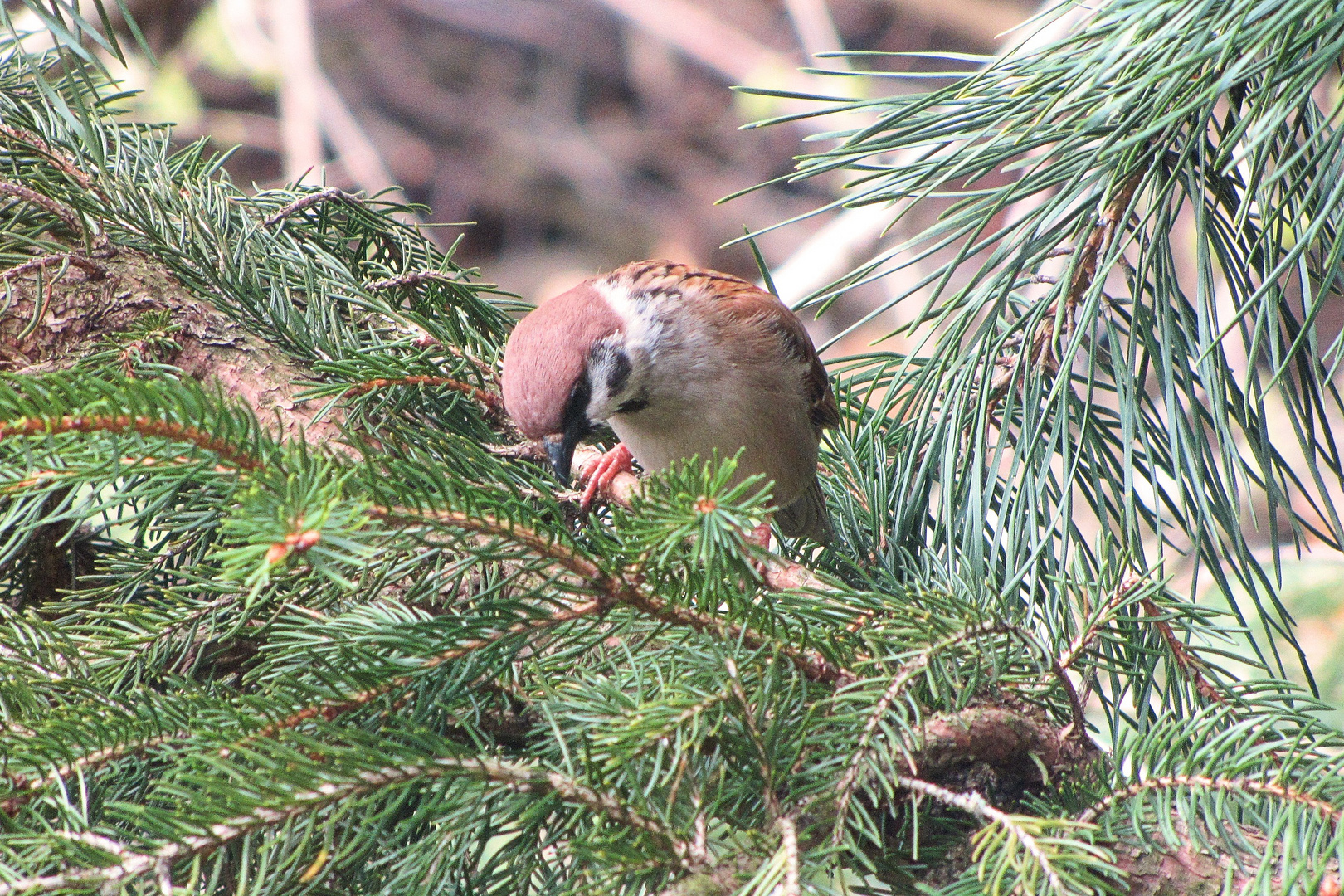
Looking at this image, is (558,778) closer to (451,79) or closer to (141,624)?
(141,624)

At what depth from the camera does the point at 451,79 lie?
6383 millimetres

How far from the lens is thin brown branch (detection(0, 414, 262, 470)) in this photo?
73 centimetres

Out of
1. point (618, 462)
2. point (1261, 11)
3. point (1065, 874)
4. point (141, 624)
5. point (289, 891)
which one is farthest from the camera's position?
point (618, 462)

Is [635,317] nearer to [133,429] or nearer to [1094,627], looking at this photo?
[1094,627]

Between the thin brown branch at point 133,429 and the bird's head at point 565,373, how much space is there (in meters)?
0.81

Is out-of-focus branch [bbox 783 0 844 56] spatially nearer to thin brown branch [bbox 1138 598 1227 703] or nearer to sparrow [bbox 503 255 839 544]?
sparrow [bbox 503 255 839 544]

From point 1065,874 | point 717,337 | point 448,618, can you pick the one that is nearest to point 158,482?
point 448,618

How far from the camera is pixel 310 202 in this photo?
1.69m

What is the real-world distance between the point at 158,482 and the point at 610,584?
0.37m

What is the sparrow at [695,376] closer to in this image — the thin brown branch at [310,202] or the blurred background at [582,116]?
the thin brown branch at [310,202]

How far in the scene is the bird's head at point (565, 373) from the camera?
1591mm

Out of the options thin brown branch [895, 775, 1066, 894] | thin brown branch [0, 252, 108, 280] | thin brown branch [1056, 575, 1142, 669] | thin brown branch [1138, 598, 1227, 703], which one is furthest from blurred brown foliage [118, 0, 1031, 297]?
thin brown branch [895, 775, 1066, 894]

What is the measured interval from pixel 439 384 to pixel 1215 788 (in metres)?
1.02

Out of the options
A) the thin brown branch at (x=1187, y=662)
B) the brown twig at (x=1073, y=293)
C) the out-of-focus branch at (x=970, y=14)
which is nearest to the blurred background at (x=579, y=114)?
the out-of-focus branch at (x=970, y=14)
